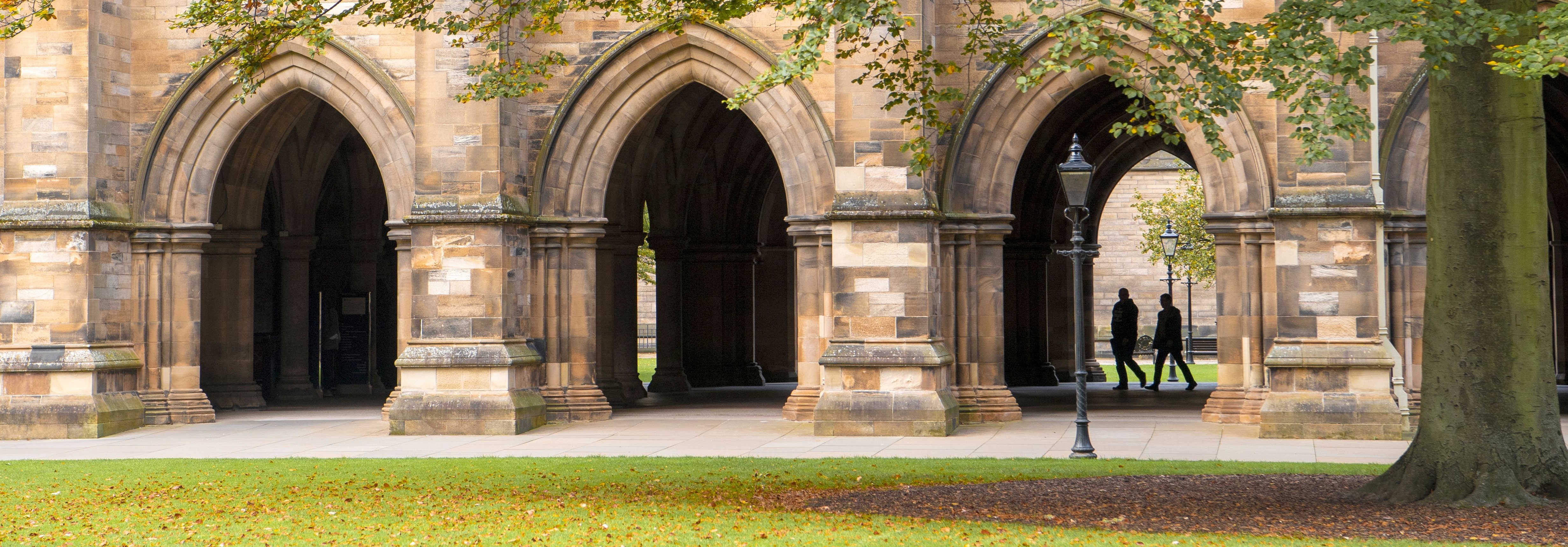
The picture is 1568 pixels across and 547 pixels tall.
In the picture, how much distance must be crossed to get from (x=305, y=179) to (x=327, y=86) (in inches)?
174

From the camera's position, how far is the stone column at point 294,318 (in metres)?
19.6

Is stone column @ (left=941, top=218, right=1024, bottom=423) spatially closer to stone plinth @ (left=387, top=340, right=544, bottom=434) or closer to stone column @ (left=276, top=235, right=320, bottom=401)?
stone plinth @ (left=387, top=340, right=544, bottom=434)

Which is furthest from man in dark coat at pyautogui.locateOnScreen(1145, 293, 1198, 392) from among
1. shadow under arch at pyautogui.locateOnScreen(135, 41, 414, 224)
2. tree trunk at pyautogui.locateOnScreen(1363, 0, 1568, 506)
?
tree trunk at pyautogui.locateOnScreen(1363, 0, 1568, 506)

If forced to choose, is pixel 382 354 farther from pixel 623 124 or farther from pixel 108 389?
pixel 623 124

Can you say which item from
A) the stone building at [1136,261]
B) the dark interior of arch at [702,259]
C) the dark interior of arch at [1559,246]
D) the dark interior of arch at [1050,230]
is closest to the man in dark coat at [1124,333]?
the dark interior of arch at [1050,230]

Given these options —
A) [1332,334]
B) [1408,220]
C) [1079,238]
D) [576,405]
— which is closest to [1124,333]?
[1408,220]

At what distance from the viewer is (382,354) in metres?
21.9

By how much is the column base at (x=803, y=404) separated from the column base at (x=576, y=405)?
1966 mm

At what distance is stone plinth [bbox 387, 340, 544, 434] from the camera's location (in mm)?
14492

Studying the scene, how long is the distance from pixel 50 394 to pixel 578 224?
545 centimetres

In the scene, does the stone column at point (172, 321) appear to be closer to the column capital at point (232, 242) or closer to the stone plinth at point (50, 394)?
the stone plinth at point (50, 394)

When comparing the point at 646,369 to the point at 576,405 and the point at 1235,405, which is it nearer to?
the point at 576,405

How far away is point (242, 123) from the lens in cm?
1602

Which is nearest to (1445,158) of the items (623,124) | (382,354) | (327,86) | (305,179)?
(623,124)
